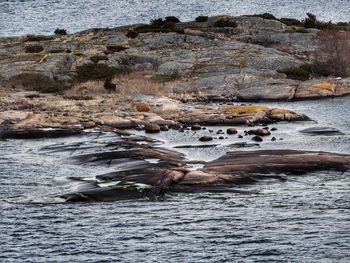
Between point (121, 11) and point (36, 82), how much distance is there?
251ft

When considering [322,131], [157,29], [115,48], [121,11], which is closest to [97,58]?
[115,48]

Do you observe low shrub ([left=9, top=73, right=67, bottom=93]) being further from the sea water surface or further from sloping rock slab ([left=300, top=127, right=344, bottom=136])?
the sea water surface

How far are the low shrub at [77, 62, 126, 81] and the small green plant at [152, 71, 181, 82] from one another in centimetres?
408

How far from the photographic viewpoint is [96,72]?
75.3 meters

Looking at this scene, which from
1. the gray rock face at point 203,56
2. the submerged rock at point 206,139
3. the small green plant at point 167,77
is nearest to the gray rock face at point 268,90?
the gray rock face at point 203,56

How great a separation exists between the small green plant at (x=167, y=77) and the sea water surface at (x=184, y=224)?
30.5 meters

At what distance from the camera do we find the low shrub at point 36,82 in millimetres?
71581

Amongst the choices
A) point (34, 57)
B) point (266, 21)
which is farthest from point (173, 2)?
point (34, 57)

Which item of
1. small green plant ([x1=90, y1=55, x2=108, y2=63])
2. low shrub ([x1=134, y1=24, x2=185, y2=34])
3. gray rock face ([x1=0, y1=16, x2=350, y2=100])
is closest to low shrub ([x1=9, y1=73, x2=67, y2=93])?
gray rock face ([x1=0, y1=16, x2=350, y2=100])

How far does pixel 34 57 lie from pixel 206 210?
4786 cm

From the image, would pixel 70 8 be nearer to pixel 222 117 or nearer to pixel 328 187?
pixel 222 117

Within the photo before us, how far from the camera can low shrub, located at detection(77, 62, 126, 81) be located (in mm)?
74875

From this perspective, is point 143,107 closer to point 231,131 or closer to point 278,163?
point 231,131

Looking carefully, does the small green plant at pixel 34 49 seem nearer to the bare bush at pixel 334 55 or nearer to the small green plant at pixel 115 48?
the small green plant at pixel 115 48
